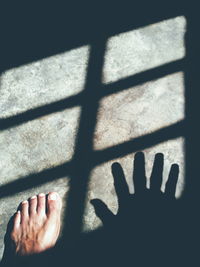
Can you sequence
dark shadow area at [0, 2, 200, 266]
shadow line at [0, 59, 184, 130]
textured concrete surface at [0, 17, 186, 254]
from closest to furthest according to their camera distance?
dark shadow area at [0, 2, 200, 266] → textured concrete surface at [0, 17, 186, 254] → shadow line at [0, 59, 184, 130]

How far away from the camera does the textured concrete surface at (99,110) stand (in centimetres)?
179

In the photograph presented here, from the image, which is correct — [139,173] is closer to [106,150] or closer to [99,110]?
[106,150]

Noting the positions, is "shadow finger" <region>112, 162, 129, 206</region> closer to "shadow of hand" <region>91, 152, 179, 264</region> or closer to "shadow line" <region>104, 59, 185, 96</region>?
"shadow of hand" <region>91, 152, 179, 264</region>

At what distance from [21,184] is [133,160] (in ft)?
2.26

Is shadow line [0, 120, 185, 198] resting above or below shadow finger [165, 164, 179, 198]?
above

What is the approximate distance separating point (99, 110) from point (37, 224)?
80cm

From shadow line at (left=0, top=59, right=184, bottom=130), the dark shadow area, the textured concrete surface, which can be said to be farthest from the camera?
shadow line at (left=0, top=59, right=184, bottom=130)

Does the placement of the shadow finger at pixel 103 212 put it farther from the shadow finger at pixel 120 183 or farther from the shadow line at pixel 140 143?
the shadow line at pixel 140 143

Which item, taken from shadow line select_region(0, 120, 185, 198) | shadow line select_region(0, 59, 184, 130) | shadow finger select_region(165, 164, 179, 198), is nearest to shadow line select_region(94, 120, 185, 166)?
shadow line select_region(0, 120, 185, 198)

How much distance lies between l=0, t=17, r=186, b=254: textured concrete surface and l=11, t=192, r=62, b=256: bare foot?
0.05 metres

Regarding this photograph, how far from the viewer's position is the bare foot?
1705 millimetres

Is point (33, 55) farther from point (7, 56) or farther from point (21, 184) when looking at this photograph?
point (21, 184)

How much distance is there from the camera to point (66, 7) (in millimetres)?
2207

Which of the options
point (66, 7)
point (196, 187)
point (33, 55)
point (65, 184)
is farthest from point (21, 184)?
point (66, 7)
